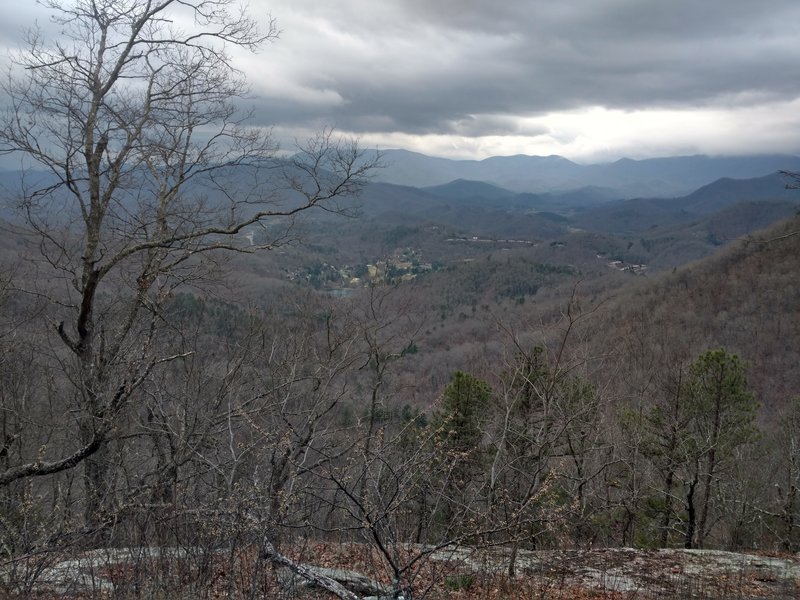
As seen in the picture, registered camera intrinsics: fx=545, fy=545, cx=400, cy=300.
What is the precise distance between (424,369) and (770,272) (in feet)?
172

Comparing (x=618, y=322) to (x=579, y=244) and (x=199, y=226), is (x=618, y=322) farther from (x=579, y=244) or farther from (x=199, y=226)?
(x=579, y=244)

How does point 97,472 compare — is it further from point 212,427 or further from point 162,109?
point 162,109

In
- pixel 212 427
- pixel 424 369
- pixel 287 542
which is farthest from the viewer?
pixel 424 369

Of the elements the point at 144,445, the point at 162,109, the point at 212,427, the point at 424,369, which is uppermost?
the point at 162,109

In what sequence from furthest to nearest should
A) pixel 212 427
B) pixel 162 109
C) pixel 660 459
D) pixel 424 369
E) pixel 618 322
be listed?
pixel 618 322, pixel 424 369, pixel 660 459, pixel 212 427, pixel 162 109

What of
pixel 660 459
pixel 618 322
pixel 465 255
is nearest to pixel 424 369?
pixel 618 322

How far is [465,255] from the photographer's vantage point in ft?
623

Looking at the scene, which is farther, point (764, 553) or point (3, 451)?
point (764, 553)

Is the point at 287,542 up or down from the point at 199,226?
down

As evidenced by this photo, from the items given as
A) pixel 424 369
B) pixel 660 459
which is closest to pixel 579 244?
pixel 424 369

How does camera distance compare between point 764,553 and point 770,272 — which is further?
point 770,272

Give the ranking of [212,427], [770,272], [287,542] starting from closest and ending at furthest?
[287,542], [212,427], [770,272]

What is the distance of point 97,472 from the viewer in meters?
7.32

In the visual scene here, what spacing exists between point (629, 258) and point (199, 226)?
195809mm
